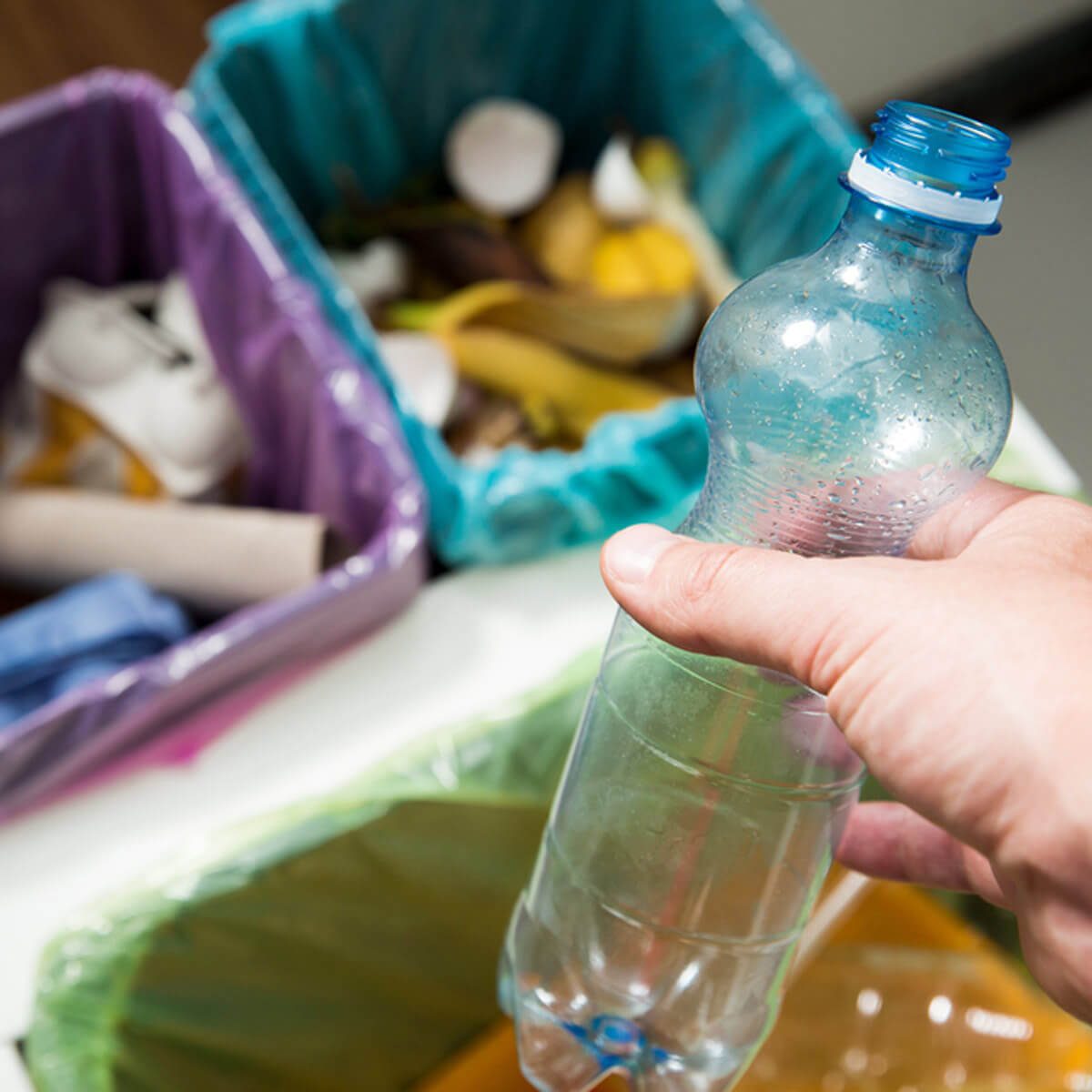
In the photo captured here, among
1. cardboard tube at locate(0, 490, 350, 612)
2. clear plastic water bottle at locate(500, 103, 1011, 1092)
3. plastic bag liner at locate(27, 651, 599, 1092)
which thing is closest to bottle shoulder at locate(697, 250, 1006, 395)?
clear plastic water bottle at locate(500, 103, 1011, 1092)

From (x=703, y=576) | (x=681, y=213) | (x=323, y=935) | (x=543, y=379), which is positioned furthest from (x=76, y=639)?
(x=681, y=213)

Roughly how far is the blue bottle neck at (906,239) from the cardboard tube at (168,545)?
1.75ft

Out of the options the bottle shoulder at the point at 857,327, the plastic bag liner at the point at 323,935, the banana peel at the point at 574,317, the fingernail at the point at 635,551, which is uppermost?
the bottle shoulder at the point at 857,327

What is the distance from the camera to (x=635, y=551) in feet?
1.38

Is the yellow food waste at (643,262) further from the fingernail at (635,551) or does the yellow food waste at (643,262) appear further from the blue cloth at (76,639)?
the fingernail at (635,551)

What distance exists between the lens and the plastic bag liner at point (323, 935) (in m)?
0.63

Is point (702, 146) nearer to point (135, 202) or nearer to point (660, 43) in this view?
point (660, 43)

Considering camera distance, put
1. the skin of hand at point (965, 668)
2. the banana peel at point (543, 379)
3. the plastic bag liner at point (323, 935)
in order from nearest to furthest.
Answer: the skin of hand at point (965, 668) < the plastic bag liner at point (323, 935) < the banana peel at point (543, 379)

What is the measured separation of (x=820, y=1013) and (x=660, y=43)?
90 centimetres

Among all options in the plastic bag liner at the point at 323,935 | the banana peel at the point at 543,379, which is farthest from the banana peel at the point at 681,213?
the plastic bag liner at the point at 323,935

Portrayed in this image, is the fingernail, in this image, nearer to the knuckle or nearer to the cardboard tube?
the knuckle

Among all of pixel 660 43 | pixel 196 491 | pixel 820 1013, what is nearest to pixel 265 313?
pixel 196 491

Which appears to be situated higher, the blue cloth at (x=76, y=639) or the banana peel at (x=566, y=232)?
the banana peel at (x=566, y=232)

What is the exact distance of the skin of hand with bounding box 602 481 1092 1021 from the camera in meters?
0.33
